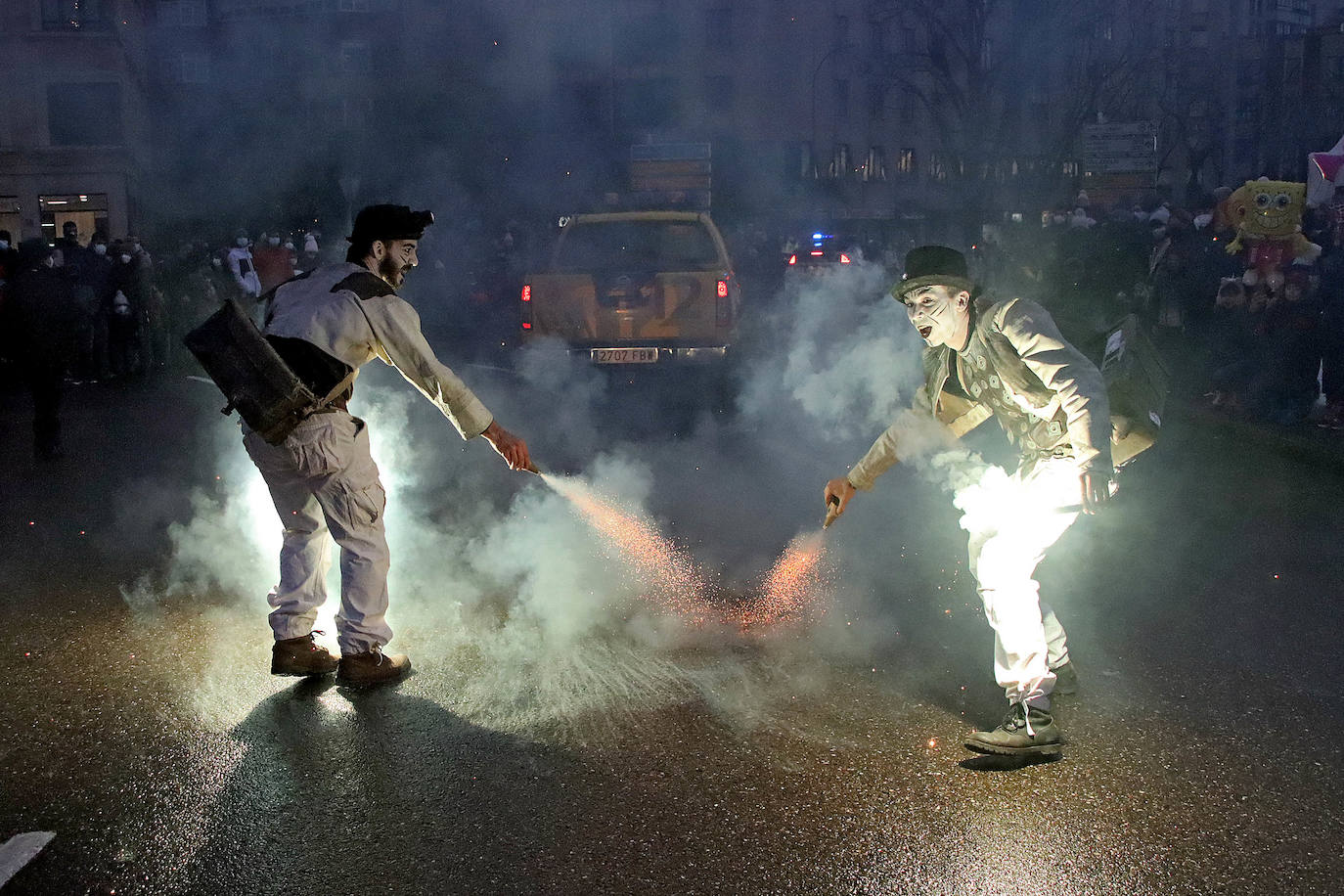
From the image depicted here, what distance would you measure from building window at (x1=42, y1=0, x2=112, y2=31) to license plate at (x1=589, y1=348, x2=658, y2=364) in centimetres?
629

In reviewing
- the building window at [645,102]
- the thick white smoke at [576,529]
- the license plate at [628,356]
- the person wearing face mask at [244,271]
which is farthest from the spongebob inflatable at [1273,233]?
the building window at [645,102]

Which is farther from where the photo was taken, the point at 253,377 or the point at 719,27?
the point at 719,27

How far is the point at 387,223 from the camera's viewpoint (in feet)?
12.9

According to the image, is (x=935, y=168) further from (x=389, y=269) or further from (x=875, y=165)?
(x=389, y=269)

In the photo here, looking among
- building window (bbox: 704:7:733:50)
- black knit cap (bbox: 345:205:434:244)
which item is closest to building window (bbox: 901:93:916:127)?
building window (bbox: 704:7:733:50)

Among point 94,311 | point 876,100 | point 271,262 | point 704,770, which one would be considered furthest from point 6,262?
point 876,100

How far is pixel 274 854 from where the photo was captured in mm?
2842

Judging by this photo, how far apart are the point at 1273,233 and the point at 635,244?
5.49 metres

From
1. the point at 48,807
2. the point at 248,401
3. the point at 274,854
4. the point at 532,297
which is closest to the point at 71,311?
the point at 532,297

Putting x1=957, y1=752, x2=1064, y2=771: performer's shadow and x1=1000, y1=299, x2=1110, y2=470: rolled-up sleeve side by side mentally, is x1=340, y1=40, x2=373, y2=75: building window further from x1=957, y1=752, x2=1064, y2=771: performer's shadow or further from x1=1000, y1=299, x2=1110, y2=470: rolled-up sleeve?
x1=957, y1=752, x2=1064, y2=771: performer's shadow

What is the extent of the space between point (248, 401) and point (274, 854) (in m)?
1.44

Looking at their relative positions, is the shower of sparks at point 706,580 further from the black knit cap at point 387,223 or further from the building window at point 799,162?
the building window at point 799,162

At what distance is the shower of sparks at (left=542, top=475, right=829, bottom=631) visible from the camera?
4.71m

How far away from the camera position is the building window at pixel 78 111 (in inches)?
515
